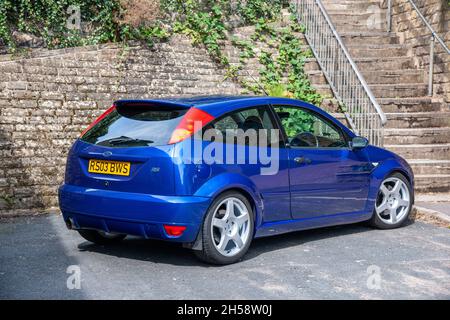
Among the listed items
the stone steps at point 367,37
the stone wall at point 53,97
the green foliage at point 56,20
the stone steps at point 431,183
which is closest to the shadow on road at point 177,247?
the stone wall at point 53,97

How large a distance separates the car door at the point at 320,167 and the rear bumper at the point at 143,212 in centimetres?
135

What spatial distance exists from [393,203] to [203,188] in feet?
10.5

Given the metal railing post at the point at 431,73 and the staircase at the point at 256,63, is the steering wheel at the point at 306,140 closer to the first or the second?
the staircase at the point at 256,63

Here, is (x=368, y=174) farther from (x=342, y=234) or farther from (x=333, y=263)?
(x=333, y=263)

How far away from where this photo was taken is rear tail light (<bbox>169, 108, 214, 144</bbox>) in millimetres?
6195

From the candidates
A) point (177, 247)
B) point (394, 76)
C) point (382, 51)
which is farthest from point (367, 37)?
point (177, 247)

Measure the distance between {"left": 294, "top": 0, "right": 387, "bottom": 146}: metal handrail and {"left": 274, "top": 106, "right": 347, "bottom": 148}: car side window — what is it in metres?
3.30

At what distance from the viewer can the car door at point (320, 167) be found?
711 centimetres

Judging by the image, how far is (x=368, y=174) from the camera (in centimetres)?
795

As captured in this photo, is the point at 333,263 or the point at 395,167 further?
the point at 395,167

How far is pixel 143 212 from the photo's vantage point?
20.0ft

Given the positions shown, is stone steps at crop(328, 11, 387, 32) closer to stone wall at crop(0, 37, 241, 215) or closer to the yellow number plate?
stone wall at crop(0, 37, 241, 215)
